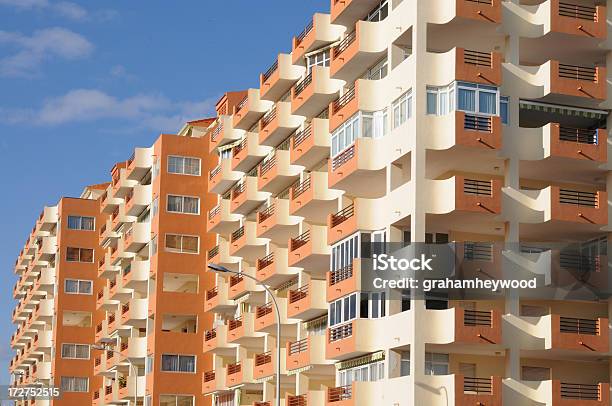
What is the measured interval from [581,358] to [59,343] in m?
68.3

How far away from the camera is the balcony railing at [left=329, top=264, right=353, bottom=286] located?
181 ft

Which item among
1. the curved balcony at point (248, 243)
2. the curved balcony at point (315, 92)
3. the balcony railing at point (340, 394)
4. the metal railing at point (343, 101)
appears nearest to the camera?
the balcony railing at point (340, 394)

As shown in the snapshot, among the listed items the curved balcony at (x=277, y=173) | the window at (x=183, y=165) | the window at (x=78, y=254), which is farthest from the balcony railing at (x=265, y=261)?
the window at (x=78, y=254)

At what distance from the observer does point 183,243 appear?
86.9 m

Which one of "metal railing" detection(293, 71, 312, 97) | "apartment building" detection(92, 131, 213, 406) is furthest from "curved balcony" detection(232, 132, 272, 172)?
"apartment building" detection(92, 131, 213, 406)

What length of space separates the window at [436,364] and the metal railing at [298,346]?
1175 cm

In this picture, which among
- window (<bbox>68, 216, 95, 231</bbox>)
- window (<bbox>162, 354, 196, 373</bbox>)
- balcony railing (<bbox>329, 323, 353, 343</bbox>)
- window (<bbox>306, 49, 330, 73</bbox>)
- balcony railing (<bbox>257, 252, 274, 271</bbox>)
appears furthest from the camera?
window (<bbox>68, 216, 95, 231</bbox>)

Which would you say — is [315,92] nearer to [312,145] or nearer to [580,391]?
[312,145]

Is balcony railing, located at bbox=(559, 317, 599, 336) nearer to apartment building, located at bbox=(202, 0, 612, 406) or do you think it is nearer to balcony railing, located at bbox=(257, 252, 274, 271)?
apartment building, located at bbox=(202, 0, 612, 406)

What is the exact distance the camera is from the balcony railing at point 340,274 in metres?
55.0

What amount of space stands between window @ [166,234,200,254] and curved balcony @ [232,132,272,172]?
35.0ft

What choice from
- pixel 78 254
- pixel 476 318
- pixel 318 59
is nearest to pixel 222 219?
pixel 318 59

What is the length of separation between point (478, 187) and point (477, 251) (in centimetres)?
264

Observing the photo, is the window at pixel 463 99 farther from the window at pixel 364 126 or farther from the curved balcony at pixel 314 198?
the curved balcony at pixel 314 198
